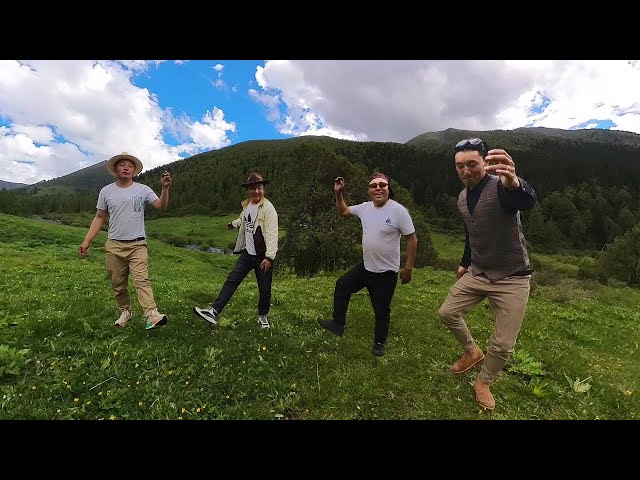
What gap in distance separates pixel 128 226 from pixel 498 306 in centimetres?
654

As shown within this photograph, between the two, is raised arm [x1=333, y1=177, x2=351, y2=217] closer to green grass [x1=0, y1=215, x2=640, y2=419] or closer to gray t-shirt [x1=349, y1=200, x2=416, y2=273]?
gray t-shirt [x1=349, y1=200, x2=416, y2=273]

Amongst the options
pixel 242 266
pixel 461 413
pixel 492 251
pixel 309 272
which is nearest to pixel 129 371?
pixel 242 266

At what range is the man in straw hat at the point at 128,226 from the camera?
22.2 ft

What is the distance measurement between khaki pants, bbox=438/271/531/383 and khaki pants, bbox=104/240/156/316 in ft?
17.6

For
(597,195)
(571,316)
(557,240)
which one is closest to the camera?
(571,316)

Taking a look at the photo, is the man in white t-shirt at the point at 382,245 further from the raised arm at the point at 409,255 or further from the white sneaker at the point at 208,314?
the white sneaker at the point at 208,314

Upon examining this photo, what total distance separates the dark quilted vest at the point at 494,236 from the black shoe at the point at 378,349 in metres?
2.55

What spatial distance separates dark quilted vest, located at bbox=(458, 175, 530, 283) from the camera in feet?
16.4

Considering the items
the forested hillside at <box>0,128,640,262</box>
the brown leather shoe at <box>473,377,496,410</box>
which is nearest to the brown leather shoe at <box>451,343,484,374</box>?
the brown leather shoe at <box>473,377,496,410</box>

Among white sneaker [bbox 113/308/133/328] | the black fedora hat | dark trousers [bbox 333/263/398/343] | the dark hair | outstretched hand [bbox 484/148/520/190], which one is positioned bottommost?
white sneaker [bbox 113/308/133/328]

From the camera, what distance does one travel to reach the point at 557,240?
106 metres

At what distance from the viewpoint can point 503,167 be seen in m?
4.20
